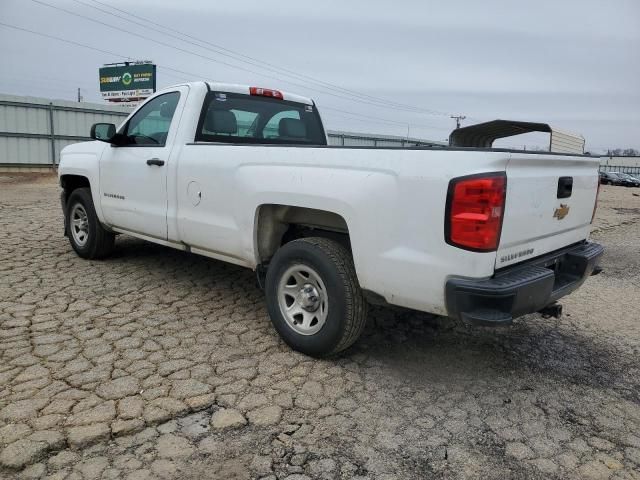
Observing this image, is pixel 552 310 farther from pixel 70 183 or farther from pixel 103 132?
pixel 70 183

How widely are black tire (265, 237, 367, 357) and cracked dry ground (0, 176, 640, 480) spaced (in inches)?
6.9

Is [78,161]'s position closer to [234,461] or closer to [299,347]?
[299,347]

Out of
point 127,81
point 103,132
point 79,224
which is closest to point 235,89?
point 103,132

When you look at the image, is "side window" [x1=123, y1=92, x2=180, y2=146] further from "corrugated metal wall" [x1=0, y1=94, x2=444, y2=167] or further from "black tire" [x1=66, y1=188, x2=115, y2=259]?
"corrugated metal wall" [x1=0, y1=94, x2=444, y2=167]

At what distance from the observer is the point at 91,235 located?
18.6 feet

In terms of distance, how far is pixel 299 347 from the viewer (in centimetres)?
350

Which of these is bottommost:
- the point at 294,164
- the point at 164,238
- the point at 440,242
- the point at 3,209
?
the point at 3,209

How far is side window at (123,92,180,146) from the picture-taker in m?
4.66

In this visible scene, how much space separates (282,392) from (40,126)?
18658 millimetres

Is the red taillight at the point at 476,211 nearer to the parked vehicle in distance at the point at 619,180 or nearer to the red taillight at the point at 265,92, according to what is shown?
the red taillight at the point at 265,92

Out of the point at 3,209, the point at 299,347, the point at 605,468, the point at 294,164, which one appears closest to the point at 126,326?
the point at 299,347

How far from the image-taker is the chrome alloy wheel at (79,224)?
583 cm

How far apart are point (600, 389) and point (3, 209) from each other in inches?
405

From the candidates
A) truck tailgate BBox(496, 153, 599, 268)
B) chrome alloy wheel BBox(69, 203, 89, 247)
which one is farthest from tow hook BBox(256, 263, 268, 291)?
chrome alloy wheel BBox(69, 203, 89, 247)
